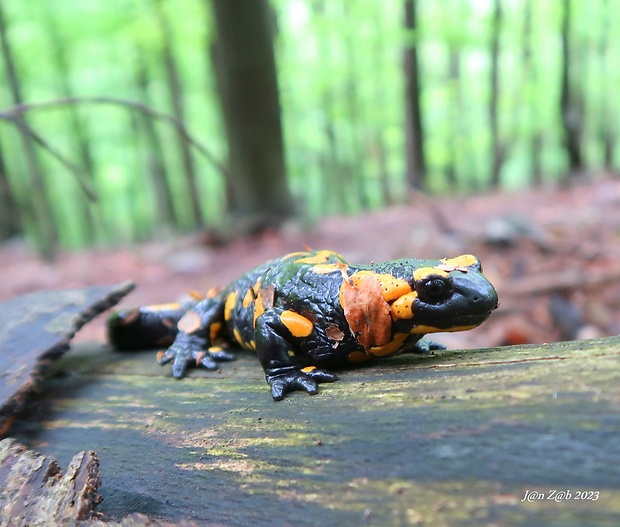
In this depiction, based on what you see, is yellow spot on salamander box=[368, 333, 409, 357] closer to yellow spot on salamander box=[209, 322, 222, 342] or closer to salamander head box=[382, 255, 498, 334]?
salamander head box=[382, 255, 498, 334]

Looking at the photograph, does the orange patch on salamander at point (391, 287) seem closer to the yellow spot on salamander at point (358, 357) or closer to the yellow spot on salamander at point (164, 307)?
the yellow spot on salamander at point (358, 357)

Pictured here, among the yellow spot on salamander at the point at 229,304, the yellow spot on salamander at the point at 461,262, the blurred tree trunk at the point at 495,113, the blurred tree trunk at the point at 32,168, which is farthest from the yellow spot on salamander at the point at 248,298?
the blurred tree trunk at the point at 495,113

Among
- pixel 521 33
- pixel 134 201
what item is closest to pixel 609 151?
pixel 521 33

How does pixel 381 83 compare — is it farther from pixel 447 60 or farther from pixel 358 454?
pixel 358 454

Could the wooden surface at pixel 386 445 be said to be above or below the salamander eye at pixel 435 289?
below

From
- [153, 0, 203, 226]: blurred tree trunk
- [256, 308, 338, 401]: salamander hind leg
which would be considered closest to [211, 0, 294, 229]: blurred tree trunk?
[153, 0, 203, 226]: blurred tree trunk

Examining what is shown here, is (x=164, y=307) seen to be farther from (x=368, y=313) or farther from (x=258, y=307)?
(x=368, y=313)

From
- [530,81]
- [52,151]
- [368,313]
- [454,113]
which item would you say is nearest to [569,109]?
[530,81]
